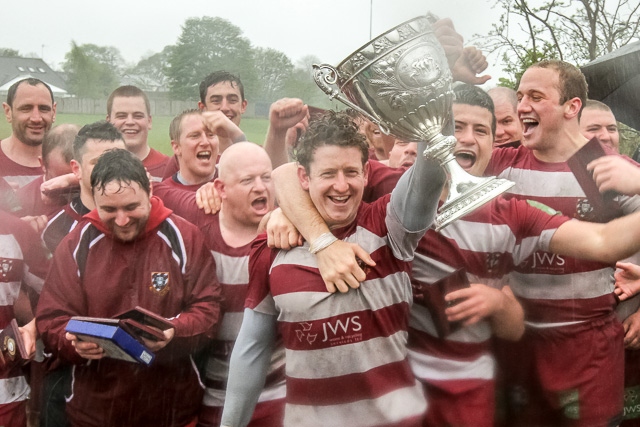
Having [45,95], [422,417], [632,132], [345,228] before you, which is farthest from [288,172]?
[632,132]

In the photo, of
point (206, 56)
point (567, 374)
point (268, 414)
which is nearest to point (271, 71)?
point (206, 56)

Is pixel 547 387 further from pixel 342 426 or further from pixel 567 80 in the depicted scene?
pixel 567 80

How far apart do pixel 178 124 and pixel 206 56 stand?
10.7 inches

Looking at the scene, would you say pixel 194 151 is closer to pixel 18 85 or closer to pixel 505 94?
pixel 18 85

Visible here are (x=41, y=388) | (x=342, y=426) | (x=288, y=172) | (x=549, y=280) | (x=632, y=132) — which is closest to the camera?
(x=342, y=426)

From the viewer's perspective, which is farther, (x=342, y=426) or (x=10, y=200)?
(x=10, y=200)

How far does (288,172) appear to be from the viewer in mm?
2293

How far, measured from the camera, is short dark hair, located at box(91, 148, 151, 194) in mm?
2342

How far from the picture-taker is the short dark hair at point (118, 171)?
234cm

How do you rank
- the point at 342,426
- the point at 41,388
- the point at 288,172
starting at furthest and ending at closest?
the point at 41,388, the point at 288,172, the point at 342,426

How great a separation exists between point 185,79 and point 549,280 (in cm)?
147

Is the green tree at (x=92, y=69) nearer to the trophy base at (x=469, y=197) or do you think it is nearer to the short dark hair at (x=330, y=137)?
the short dark hair at (x=330, y=137)

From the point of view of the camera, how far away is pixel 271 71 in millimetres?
2707

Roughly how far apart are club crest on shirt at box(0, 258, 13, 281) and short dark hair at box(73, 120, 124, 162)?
43 cm
